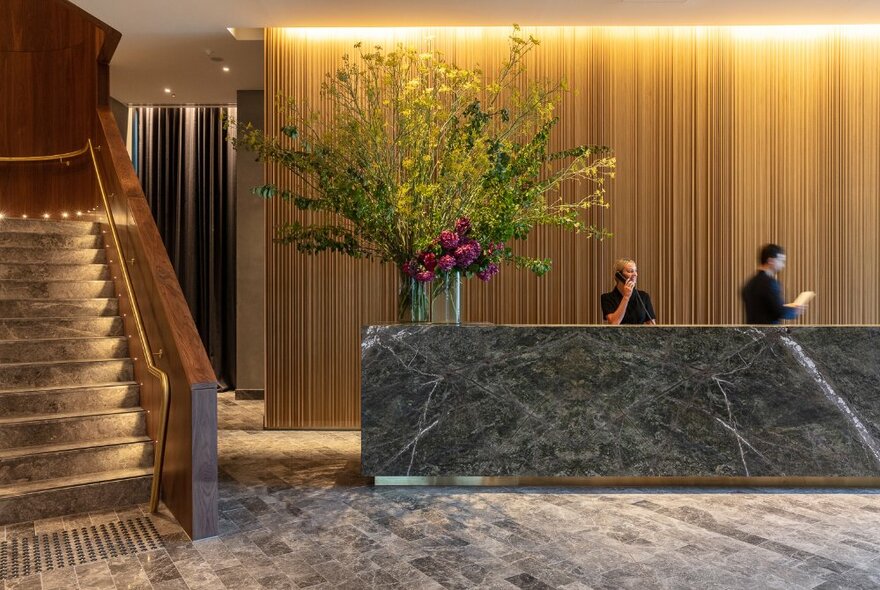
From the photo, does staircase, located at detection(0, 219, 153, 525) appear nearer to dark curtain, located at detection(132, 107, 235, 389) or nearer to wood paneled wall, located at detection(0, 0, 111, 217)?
wood paneled wall, located at detection(0, 0, 111, 217)

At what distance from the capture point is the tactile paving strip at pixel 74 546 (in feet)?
10.1

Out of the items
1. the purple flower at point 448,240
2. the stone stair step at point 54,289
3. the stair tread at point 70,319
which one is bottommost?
the stair tread at point 70,319

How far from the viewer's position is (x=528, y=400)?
13.5 feet

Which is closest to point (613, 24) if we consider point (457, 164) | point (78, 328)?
point (457, 164)

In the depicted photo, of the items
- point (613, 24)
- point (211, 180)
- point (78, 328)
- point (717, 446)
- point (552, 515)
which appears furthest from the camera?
point (211, 180)

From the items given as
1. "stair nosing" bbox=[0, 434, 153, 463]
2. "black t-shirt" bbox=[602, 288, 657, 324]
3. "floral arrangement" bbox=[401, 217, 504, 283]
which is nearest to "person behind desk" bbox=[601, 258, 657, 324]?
"black t-shirt" bbox=[602, 288, 657, 324]

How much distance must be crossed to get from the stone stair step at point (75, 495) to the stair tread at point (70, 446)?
0.55ft

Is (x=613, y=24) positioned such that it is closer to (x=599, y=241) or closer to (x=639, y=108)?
(x=639, y=108)

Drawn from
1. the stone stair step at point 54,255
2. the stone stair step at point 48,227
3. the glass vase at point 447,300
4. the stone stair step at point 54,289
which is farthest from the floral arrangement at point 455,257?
the stone stair step at point 48,227

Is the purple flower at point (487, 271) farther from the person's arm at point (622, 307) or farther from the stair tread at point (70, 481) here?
the stair tread at point (70, 481)

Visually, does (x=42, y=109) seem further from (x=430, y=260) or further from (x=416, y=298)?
(x=430, y=260)

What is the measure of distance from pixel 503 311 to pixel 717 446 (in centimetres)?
255

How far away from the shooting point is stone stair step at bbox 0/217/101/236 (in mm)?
5973

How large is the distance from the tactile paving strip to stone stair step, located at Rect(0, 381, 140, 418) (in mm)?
1046
